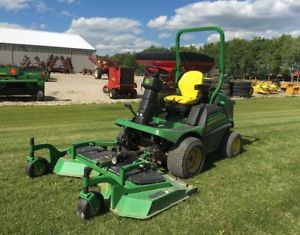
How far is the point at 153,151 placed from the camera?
5.09 m

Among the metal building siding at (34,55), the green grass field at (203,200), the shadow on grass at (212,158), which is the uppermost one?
the metal building siding at (34,55)

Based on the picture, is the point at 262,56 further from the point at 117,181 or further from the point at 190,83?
the point at 117,181

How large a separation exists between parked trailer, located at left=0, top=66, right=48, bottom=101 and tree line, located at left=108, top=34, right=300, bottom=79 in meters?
39.1

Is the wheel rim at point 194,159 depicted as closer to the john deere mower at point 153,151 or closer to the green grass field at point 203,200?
the john deere mower at point 153,151

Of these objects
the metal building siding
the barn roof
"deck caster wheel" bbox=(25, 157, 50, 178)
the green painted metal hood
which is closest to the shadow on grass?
the green painted metal hood

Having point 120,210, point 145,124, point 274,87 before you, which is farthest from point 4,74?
point 274,87

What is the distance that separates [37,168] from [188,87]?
2.69m

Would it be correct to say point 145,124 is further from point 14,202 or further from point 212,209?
point 14,202

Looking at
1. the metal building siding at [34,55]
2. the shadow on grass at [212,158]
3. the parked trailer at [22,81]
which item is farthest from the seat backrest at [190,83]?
the metal building siding at [34,55]

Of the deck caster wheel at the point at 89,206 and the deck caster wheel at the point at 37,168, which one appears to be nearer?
the deck caster wheel at the point at 89,206

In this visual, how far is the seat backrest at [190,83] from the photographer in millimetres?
6055

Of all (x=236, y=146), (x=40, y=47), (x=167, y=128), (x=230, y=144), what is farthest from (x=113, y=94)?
(x=40, y=47)

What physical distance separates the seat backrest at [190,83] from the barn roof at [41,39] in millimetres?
51861

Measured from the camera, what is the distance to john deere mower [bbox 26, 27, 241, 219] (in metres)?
3.94
